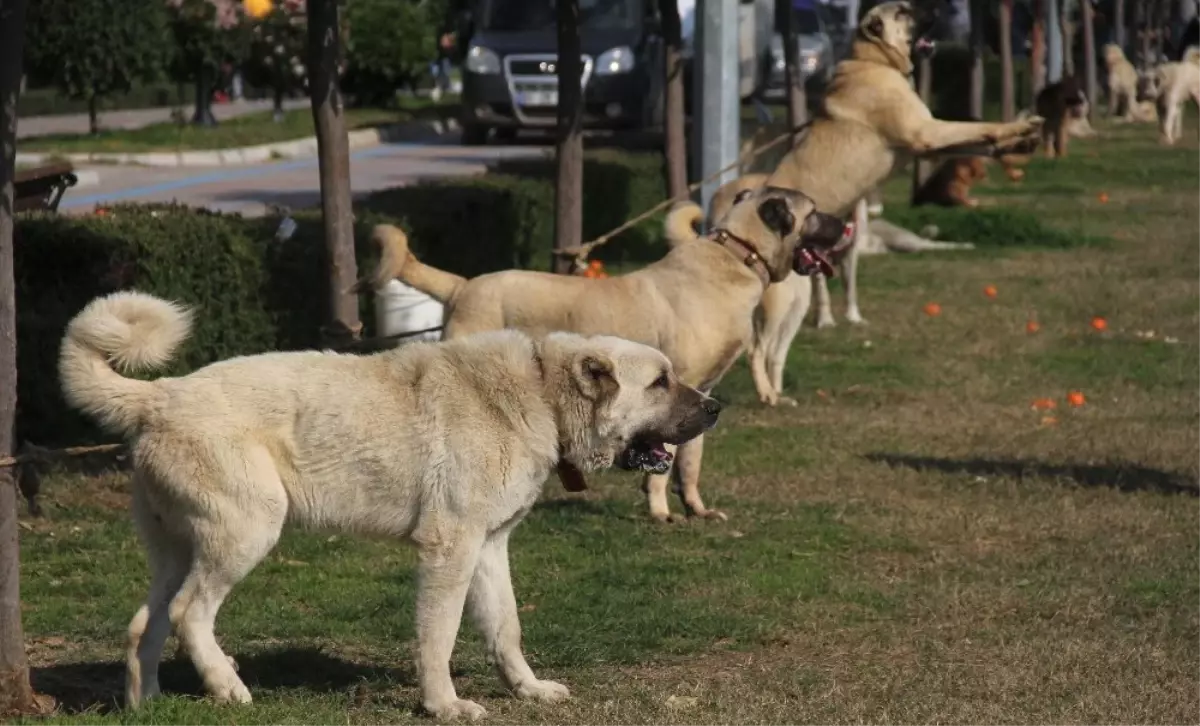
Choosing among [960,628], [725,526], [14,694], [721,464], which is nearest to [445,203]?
[721,464]

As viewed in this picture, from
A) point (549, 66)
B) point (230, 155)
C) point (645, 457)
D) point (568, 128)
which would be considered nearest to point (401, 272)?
point (645, 457)

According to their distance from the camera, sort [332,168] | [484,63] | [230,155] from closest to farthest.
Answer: [332,168] → [230,155] → [484,63]

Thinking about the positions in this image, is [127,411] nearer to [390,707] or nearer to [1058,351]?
[390,707]

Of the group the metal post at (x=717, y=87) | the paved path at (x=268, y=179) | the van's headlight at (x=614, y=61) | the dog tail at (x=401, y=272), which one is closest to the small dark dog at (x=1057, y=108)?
the van's headlight at (x=614, y=61)

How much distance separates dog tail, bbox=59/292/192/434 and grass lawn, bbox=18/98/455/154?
77.3ft

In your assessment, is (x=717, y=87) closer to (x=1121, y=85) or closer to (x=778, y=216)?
(x=778, y=216)

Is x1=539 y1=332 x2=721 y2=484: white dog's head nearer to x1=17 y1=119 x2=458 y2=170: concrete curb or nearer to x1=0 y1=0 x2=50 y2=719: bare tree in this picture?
x1=0 y1=0 x2=50 y2=719: bare tree

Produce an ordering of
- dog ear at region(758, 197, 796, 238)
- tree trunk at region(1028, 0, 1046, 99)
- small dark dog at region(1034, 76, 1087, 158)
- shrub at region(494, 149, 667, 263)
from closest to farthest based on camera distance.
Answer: dog ear at region(758, 197, 796, 238) < shrub at region(494, 149, 667, 263) < small dark dog at region(1034, 76, 1087, 158) < tree trunk at region(1028, 0, 1046, 99)

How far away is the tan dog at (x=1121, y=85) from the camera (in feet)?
159

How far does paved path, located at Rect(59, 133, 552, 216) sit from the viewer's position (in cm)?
2252

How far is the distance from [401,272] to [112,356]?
312 centimetres

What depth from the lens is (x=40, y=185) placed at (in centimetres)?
1120

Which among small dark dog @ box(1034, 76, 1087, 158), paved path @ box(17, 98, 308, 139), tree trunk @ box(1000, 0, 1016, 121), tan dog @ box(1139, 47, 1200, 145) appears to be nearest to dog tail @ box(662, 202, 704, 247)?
tree trunk @ box(1000, 0, 1016, 121)

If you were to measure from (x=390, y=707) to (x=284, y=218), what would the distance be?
6.10 meters
